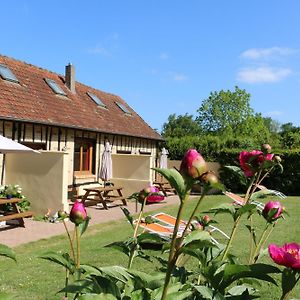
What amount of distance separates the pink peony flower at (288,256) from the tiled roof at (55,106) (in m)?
11.1

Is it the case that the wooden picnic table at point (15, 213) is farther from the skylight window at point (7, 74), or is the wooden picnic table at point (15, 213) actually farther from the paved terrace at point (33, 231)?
the skylight window at point (7, 74)

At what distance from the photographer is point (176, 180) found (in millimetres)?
1099

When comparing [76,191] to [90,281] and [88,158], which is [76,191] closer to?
[88,158]

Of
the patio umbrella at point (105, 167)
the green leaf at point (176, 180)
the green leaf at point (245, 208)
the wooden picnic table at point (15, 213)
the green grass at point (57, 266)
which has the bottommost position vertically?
the green grass at point (57, 266)

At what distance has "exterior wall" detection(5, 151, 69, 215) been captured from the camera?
38.1 feet

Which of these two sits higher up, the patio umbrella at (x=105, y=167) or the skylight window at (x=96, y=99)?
the skylight window at (x=96, y=99)

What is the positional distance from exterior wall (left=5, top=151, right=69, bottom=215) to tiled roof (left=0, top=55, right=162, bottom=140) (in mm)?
1362

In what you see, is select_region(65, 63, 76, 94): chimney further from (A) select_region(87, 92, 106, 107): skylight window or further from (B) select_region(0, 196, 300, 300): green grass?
(B) select_region(0, 196, 300, 300): green grass

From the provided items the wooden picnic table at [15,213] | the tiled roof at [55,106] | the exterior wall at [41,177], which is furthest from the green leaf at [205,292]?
the tiled roof at [55,106]

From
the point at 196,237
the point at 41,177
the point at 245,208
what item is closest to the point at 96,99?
the point at 41,177

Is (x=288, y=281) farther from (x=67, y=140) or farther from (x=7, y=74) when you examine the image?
(x=7, y=74)

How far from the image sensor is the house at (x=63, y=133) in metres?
11.8

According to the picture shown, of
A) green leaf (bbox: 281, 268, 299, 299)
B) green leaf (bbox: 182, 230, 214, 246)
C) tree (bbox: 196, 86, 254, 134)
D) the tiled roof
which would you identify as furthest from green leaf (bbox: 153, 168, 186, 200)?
tree (bbox: 196, 86, 254, 134)

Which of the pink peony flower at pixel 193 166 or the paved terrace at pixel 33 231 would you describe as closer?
the pink peony flower at pixel 193 166
